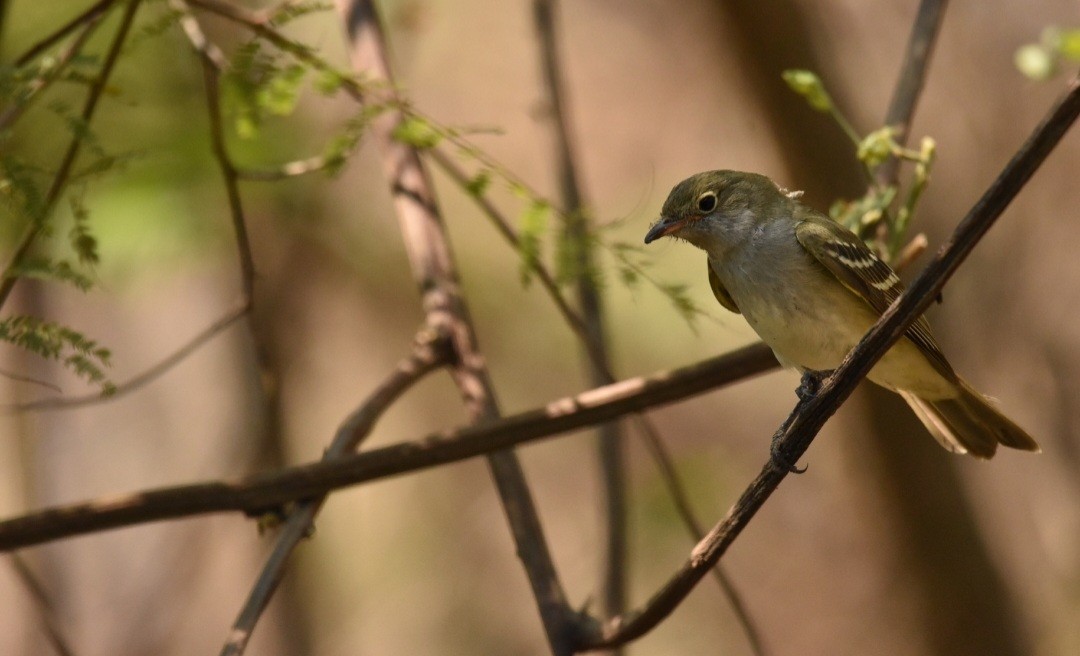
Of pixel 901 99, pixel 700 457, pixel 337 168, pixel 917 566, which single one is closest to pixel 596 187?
pixel 700 457

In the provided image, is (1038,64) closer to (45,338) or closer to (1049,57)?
(1049,57)

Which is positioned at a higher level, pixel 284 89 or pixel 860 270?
pixel 284 89

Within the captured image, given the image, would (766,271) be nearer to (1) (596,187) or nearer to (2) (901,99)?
(2) (901,99)

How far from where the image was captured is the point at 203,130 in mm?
5965

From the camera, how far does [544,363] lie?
8.49 meters

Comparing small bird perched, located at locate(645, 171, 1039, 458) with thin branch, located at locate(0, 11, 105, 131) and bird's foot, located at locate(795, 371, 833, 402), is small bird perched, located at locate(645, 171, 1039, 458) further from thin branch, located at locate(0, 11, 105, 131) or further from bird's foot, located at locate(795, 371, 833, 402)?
thin branch, located at locate(0, 11, 105, 131)

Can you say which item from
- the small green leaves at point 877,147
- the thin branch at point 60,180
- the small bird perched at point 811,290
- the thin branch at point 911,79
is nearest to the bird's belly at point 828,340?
the small bird perched at point 811,290

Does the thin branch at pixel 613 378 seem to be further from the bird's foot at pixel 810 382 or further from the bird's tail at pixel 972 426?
the bird's tail at pixel 972 426

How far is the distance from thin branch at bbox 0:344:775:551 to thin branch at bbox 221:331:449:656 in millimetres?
82

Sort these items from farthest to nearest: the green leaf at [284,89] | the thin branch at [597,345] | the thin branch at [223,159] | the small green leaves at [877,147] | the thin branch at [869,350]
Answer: the thin branch at [597,345] → the thin branch at [223,159] → the small green leaves at [877,147] → the green leaf at [284,89] → the thin branch at [869,350]

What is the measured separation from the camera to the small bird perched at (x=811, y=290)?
3738 mm

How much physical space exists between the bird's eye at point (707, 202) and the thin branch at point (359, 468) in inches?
26.3

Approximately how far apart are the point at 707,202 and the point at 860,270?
0.61 meters

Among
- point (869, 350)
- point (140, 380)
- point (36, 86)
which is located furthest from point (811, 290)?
point (36, 86)
